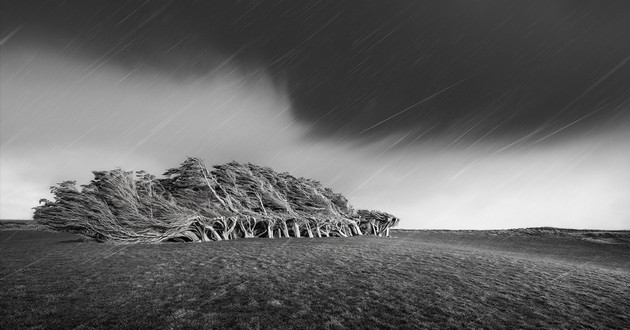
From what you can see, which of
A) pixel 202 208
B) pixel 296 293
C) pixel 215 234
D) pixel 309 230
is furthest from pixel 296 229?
pixel 296 293

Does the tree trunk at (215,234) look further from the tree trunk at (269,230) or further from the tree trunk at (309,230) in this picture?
the tree trunk at (309,230)

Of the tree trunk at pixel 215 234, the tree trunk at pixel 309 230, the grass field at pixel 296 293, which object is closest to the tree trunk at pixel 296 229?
the tree trunk at pixel 309 230

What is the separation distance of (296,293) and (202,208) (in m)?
15.9

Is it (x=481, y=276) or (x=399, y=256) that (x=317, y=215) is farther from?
(x=481, y=276)

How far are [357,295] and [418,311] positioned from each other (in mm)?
1641

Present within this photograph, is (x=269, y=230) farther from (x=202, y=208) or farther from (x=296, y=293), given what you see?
(x=296, y=293)

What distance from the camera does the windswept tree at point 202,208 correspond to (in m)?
17.3

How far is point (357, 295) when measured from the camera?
7.50 metres

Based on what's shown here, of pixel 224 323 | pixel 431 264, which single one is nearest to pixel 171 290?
pixel 224 323

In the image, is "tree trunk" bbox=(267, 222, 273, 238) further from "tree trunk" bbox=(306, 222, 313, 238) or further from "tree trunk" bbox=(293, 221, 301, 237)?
"tree trunk" bbox=(306, 222, 313, 238)

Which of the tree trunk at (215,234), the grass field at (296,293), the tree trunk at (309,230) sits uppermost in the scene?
the tree trunk at (309,230)

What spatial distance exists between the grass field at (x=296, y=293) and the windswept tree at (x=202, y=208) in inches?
198

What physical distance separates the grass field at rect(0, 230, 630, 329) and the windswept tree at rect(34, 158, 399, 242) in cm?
503

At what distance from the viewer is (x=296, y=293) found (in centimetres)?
755
